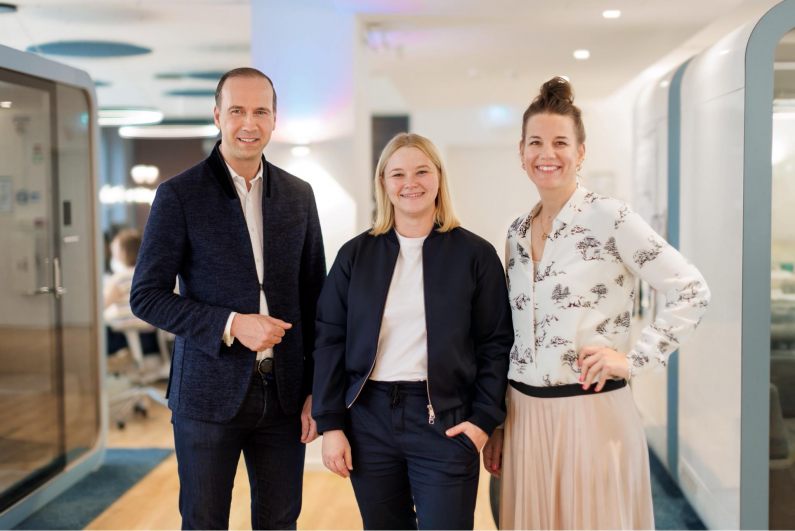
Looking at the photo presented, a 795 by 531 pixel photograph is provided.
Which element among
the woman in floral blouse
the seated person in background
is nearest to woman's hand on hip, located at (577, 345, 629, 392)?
the woman in floral blouse

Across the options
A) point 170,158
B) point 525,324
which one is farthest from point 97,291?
point 170,158

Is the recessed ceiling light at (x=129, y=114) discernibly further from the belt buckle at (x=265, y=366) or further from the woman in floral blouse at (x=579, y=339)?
the woman in floral blouse at (x=579, y=339)

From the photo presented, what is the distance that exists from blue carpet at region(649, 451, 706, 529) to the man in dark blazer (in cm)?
212

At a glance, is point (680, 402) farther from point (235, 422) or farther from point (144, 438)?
point (144, 438)

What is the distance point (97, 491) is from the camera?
12.5 ft

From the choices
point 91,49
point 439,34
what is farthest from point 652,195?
point 91,49

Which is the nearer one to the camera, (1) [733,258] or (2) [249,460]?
(2) [249,460]

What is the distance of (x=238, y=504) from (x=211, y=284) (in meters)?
1.64

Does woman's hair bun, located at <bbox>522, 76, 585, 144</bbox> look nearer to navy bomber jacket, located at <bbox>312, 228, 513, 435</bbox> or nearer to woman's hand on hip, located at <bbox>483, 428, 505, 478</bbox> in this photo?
navy bomber jacket, located at <bbox>312, 228, 513, 435</bbox>

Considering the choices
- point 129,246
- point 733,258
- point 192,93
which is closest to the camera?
point 733,258

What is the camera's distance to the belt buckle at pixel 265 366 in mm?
1997

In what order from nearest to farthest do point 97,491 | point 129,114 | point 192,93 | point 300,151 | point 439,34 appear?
point 97,491 < point 300,151 < point 439,34 < point 129,114 < point 192,93

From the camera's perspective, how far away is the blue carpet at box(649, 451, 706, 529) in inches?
Result: 132

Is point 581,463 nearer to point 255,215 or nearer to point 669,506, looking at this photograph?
point 255,215
